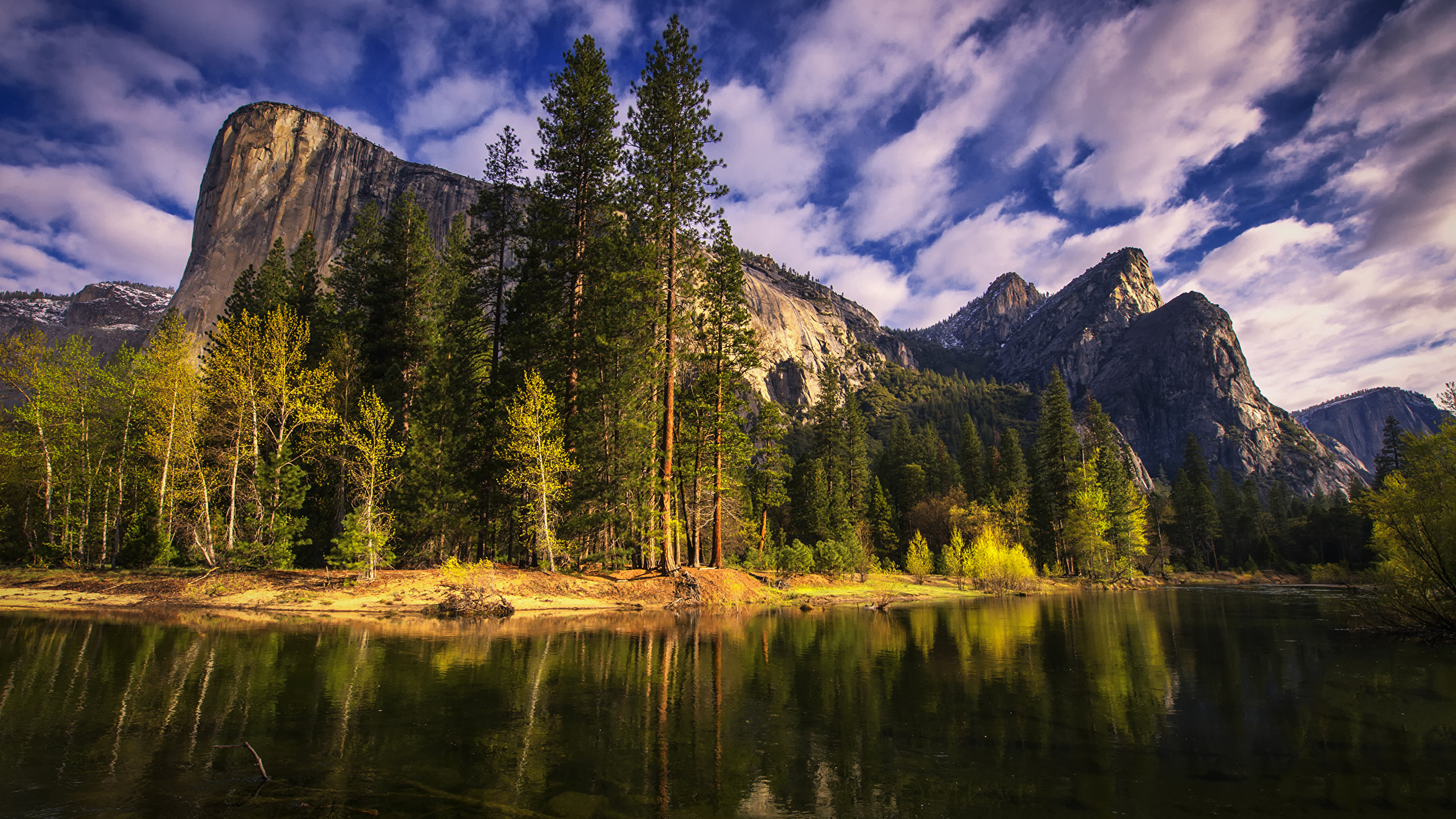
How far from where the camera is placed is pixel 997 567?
50.4 m

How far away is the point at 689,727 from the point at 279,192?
172 meters

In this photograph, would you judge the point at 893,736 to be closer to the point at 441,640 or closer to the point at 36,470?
the point at 441,640

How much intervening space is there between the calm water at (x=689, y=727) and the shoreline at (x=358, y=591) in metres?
4.28

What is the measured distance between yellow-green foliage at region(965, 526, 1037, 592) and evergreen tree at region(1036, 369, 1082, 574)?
13.5 m

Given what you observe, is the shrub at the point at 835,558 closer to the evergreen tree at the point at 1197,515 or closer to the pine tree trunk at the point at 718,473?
the pine tree trunk at the point at 718,473

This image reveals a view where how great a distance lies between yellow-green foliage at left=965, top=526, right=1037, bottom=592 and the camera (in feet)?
165

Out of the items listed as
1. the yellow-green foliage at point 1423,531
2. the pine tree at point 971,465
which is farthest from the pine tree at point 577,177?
the pine tree at point 971,465

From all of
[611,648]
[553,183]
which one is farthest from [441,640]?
[553,183]

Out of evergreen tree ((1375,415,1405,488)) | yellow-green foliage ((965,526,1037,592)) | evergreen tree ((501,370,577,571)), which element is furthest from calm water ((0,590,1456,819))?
evergreen tree ((1375,415,1405,488))

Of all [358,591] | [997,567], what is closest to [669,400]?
[358,591]

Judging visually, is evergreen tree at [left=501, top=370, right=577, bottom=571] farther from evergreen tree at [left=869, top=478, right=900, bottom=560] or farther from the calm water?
evergreen tree at [left=869, top=478, right=900, bottom=560]

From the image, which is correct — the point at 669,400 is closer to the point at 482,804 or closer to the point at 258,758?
the point at 258,758

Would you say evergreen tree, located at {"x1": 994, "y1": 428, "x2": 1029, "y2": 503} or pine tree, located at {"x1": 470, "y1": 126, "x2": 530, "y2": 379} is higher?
pine tree, located at {"x1": 470, "y1": 126, "x2": 530, "y2": 379}

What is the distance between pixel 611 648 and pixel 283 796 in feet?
32.4
